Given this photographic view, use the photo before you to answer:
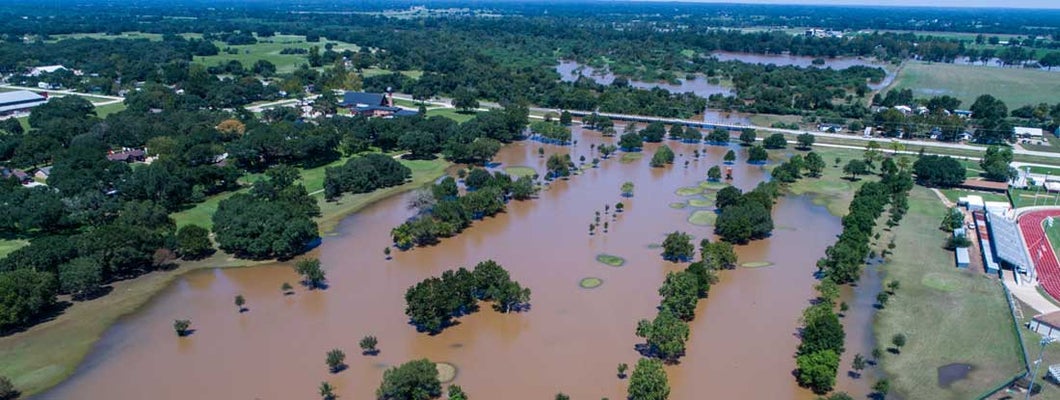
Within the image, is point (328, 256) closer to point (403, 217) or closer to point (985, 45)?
point (403, 217)

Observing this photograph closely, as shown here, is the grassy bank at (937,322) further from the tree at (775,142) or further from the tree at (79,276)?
the tree at (79,276)

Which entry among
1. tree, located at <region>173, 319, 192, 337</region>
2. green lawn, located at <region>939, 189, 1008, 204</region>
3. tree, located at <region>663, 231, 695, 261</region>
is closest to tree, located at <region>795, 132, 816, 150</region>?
green lawn, located at <region>939, 189, 1008, 204</region>

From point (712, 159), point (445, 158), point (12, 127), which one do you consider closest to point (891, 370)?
point (712, 159)

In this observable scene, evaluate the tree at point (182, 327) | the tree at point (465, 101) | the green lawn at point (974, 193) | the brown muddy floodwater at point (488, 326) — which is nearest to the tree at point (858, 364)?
the brown muddy floodwater at point (488, 326)

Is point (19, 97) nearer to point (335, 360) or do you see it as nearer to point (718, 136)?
point (335, 360)

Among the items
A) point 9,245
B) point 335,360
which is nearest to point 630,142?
point 335,360
